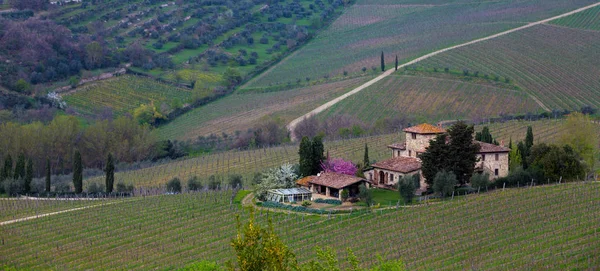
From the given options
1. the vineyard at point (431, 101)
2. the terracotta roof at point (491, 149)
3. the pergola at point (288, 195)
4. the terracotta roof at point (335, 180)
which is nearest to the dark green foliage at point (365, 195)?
the terracotta roof at point (335, 180)

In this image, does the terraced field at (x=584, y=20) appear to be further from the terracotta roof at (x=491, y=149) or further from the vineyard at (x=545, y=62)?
the terracotta roof at (x=491, y=149)

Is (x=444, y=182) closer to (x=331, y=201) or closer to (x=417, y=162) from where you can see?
(x=417, y=162)

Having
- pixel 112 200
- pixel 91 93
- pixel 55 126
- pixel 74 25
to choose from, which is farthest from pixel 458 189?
pixel 74 25

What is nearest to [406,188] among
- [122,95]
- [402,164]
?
[402,164]

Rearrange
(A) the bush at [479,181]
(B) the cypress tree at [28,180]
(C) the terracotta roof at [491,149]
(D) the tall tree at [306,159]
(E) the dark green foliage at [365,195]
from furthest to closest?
1. (B) the cypress tree at [28,180]
2. (D) the tall tree at [306,159]
3. (C) the terracotta roof at [491,149]
4. (A) the bush at [479,181]
5. (E) the dark green foliage at [365,195]

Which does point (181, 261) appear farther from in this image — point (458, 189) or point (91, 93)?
point (91, 93)

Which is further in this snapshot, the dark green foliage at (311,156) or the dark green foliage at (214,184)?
the dark green foliage at (214,184)

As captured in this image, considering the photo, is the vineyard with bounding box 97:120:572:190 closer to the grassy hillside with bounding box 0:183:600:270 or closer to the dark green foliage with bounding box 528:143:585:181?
the grassy hillside with bounding box 0:183:600:270

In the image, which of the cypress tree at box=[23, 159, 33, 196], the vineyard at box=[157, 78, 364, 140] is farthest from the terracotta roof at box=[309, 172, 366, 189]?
the vineyard at box=[157, 78, 364, 140]
